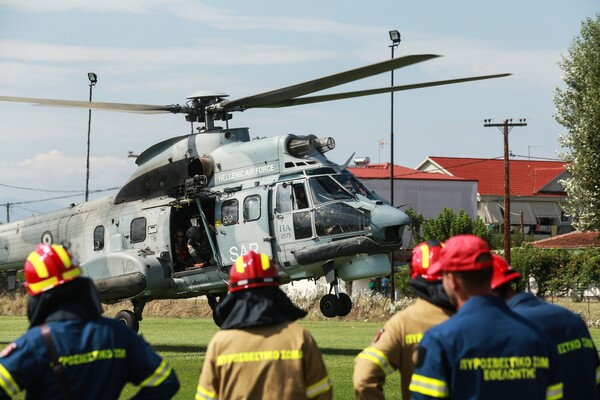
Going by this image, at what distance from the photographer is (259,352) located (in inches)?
270

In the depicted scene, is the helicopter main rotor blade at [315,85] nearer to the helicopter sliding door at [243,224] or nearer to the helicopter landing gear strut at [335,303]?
the helicopter sliding door at [243,224]

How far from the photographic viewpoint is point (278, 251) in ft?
70.3

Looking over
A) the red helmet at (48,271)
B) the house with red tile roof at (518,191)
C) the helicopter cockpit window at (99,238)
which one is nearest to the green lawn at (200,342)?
the helicopter cockpit window at (99,238)

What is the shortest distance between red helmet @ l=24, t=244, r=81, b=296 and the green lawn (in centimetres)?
835

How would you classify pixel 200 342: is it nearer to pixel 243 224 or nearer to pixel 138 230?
pixel 138 230

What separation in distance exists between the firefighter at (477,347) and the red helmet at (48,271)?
2.01 metres

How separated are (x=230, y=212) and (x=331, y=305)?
2.72 meters

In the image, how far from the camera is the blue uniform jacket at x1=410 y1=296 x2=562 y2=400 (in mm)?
5820

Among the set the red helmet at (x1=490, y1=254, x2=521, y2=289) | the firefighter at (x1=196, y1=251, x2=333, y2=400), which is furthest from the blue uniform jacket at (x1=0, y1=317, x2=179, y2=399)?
the red helmet at (x1=490, y1=254, x2=521, y2=289)

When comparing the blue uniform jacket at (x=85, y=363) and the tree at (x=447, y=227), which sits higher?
the blue uniform jacket at (x=85, y=363)

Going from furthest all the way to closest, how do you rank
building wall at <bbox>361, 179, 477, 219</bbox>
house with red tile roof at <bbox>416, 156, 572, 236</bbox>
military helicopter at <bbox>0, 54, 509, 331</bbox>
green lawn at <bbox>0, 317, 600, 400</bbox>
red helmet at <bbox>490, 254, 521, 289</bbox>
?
house with red tile roof at <bbox>416, 156, 572, 236</bbox> → building wall at <bbox>361, 179, 477, 219</bbox> → military helicopter at <bbox>0, 54, 509, 331</bbox> → green lawn at <bbox>0, 317, 600, 400</bbox> → red helmet at <bbox>490, 254, 521, 289</bbox>

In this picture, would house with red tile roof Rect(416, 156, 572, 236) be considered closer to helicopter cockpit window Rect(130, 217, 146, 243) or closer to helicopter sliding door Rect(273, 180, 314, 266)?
helicopter cockpit window Rect(130, 217, 146, 243)

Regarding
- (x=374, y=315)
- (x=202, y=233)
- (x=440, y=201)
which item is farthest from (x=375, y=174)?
(x=202, y=233)

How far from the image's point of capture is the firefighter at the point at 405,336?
270 inches
